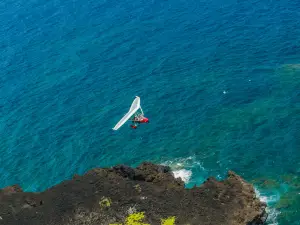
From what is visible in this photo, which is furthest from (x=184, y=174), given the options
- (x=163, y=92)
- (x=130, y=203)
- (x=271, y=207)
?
(x=163, y=92)

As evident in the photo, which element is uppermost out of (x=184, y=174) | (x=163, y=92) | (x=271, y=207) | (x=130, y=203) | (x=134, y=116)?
(x=130, y=203)

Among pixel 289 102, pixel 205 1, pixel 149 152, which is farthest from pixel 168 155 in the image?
pixel 205 1

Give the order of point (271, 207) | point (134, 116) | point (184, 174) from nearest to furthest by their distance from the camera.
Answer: point (271, 207), point (184, 174), point (134, 116)

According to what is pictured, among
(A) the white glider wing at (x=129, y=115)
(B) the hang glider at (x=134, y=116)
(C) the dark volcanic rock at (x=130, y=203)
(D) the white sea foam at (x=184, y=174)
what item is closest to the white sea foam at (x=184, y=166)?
(D) the white sea foam at (x=184, y=174)

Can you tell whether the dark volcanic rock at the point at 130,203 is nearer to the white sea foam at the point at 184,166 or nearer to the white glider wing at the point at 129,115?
the white sea foam at the point at 184,166

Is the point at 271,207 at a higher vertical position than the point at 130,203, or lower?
lower

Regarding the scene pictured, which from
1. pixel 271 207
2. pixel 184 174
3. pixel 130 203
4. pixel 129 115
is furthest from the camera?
pixel 129 115

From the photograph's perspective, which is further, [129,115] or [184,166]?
[129,115]

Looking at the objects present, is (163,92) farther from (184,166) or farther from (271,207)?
(271,207)
